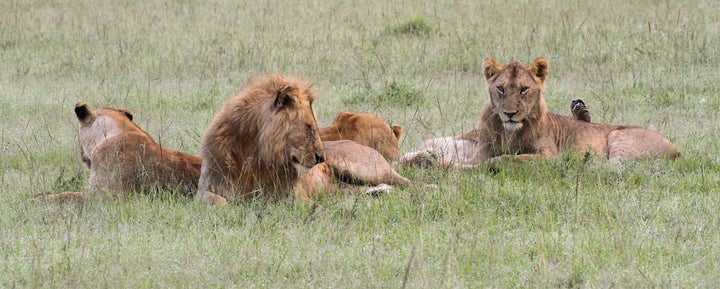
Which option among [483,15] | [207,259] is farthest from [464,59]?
[207,259]

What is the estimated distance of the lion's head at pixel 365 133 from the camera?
7.84 m

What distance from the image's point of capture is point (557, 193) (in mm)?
6359

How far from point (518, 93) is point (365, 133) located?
3.68 feet

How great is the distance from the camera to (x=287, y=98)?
6211 mm

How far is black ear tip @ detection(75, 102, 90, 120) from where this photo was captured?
6980 millimetres

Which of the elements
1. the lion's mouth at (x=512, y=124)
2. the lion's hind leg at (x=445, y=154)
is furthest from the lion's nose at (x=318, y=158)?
the lion's mouth at (x=512, y=124)

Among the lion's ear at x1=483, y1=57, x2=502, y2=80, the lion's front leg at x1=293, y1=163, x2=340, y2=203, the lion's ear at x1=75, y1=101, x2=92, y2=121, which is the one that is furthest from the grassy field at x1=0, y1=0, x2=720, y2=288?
the lion's ear at x1=483, y1=57, x2=502, y2=80

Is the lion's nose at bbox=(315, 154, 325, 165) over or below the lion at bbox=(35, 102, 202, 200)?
over

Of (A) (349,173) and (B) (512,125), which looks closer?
(A) (349,173)

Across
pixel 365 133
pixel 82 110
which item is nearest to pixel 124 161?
pixel 82 110

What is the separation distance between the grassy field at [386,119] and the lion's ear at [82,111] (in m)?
0.37

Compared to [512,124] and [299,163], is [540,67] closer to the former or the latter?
[512,124]

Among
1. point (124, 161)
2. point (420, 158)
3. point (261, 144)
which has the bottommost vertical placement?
point (420, 158)

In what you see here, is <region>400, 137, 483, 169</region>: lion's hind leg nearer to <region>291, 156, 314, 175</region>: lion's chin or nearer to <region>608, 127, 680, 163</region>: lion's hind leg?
<region>608, 127, 680, 163</region>: lion's hind leg
